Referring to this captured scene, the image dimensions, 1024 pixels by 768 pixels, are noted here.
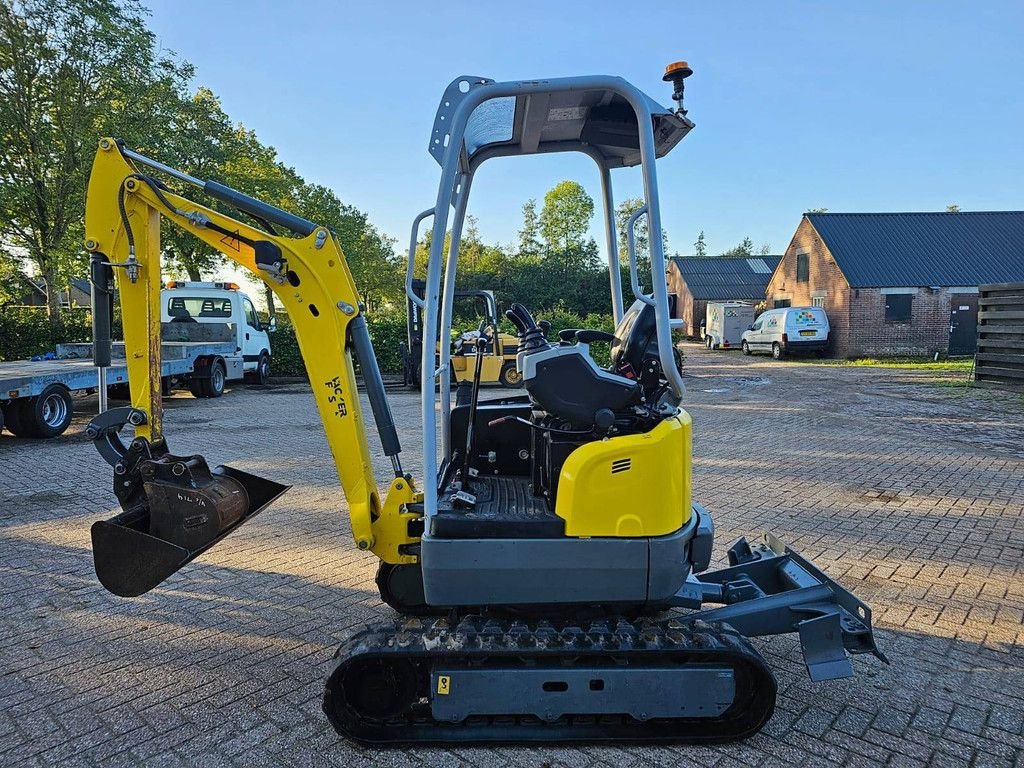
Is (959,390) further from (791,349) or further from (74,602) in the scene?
(74,602)

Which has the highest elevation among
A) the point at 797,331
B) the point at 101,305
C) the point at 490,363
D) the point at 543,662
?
the point at 797,331

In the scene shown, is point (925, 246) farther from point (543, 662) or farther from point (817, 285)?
point (543, 662)

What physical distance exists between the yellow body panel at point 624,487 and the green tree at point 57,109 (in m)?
21.3

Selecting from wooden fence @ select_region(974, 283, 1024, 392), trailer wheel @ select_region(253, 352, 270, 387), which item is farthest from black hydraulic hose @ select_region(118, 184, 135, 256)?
wooden fence @ select_region(974, 283, 1024, 392)

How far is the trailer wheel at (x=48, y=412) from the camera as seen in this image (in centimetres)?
974

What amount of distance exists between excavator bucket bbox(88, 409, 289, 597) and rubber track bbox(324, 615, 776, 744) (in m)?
1.05

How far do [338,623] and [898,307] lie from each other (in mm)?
27277

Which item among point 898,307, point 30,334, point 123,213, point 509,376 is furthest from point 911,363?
point 30,334

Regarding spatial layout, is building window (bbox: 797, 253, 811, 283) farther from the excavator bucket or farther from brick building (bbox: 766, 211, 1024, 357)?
the excavator bucket

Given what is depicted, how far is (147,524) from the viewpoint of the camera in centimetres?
340

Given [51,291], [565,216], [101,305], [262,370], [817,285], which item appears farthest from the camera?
[817,285]

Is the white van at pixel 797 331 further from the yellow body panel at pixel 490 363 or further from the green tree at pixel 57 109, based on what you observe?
the green tree at pixel 57 109

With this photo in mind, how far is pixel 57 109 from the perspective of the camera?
755 inches

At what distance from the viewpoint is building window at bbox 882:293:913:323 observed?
25.5 metres
